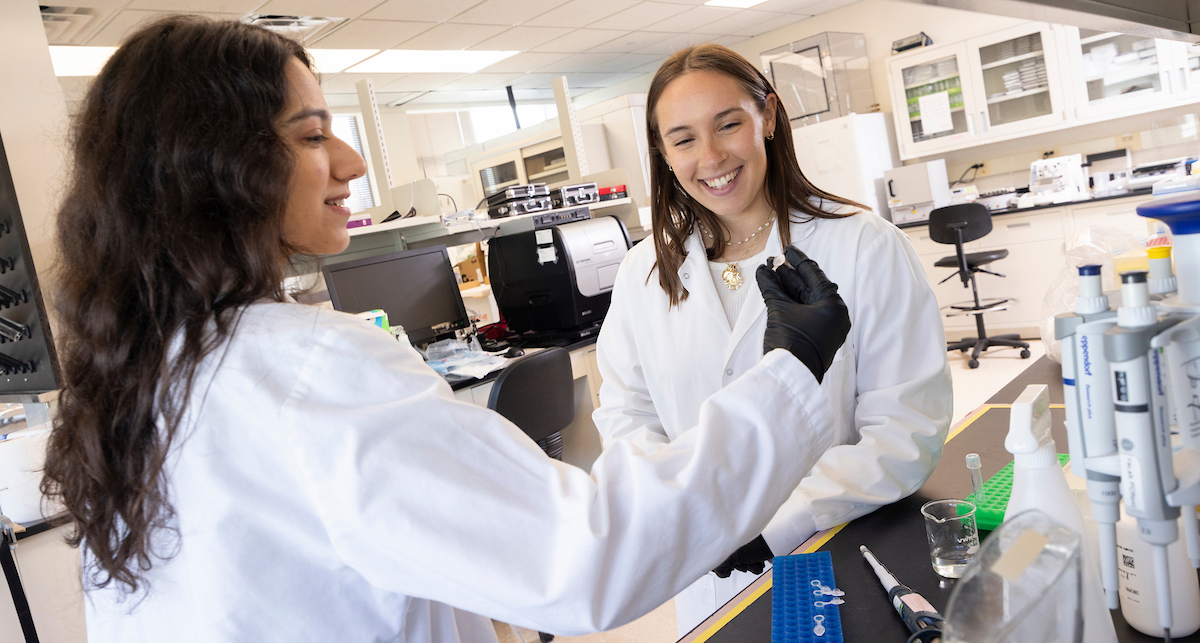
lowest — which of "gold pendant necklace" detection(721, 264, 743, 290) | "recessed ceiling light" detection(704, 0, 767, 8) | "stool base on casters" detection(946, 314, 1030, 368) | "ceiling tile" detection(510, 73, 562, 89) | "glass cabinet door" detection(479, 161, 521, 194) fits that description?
"stool base on casters" detection(946, 314, 1030, 368)

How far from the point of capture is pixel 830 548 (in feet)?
3.14

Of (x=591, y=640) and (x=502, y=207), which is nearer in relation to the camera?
(x=591, y=640)

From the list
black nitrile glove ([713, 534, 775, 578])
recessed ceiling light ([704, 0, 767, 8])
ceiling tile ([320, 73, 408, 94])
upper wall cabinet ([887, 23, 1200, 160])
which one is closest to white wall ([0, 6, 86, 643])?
black nitrile glove ([713, 534, 775, 578])

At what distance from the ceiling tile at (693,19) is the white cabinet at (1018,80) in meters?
1.73

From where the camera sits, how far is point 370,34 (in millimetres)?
4711

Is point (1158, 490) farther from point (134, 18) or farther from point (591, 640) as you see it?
point (134, 18)

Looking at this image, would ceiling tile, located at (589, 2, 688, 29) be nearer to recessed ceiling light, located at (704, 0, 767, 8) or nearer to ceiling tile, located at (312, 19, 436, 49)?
recessed ceiling light, located at (704, 0, 767, 8)

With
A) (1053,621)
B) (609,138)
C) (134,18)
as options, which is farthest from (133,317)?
(609,138)

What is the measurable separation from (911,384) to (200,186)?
0.97m

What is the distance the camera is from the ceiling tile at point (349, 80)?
576 cm

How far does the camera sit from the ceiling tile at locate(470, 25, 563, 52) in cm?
519

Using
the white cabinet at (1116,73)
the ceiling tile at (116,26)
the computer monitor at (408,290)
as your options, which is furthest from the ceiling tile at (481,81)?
the white cabinet at (1116,73)

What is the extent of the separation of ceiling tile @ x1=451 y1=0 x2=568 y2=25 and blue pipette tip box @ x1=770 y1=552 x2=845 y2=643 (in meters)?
4.21

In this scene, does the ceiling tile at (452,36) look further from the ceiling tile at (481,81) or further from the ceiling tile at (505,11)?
the ceiling tile at (481,81)
